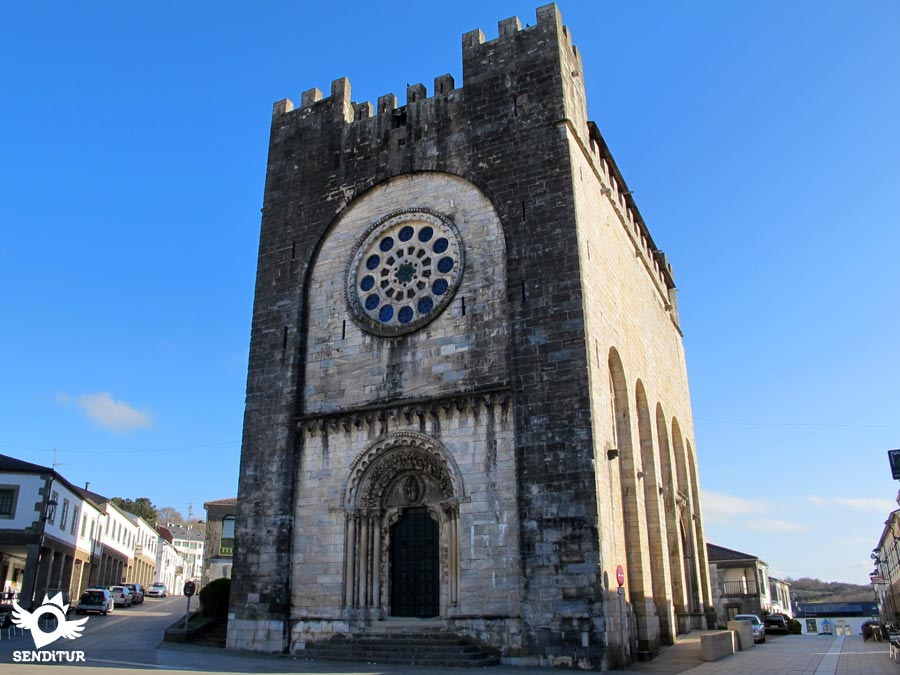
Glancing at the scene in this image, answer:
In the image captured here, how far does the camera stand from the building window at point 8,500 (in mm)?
30781

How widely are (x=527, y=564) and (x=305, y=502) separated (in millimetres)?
5923

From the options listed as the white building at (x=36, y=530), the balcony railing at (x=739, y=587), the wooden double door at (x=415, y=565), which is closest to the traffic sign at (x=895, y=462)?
the wooden double door at (x=415, y=565)

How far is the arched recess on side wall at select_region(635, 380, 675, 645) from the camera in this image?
19219 mm

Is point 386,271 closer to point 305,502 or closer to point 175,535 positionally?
point 305,502

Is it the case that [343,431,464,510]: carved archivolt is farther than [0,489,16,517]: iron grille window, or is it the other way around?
[0,489,16,517]: iron grille window

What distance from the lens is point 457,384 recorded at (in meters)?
17.0

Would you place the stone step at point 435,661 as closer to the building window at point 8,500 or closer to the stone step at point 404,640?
the stone step at point 404,640

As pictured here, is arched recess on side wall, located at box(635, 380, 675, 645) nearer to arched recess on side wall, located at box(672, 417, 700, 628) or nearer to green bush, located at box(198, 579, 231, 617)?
arched recess on side wall, located at box(672, 417, 700, 628)

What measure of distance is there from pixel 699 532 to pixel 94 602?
23006mm

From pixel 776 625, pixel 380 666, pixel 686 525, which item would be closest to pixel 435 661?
pixel 380 666

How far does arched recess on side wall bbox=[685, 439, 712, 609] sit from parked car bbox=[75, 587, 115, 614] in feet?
72.6

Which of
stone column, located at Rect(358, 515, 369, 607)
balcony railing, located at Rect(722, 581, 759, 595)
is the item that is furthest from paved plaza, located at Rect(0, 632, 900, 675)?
balcony railing, located at Rect(722, 581, 759, 595)

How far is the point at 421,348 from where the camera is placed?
1784 cm

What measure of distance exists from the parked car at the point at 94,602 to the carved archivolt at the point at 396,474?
16937 mm
